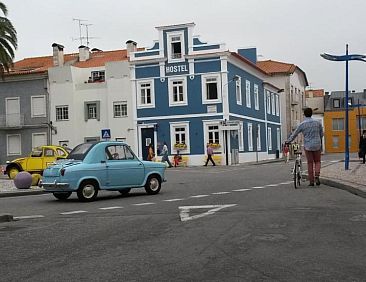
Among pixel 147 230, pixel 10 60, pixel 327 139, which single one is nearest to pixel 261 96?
pixel 10 60

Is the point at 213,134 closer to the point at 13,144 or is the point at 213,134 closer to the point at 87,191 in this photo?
the point at 13,144

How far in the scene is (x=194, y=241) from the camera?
827cm

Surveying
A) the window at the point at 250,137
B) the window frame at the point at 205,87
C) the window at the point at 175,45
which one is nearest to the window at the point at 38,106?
the window at the point at 175,45

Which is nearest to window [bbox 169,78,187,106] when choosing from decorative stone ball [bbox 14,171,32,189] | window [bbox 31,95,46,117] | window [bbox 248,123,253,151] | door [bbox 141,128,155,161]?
door [bbox 141,128,155,161]

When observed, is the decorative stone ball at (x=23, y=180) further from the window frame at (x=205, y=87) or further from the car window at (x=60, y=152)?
the window frame at (x=205, y=87)

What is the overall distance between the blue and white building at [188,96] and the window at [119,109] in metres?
1.34

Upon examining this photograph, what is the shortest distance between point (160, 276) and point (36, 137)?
47299mm

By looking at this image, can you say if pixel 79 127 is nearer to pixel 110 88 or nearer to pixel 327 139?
pixel 110 88

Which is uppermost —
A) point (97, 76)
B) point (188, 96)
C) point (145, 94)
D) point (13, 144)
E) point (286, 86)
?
point (286, 86)

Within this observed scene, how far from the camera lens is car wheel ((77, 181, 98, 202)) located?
1541cm

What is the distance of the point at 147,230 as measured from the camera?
9.48m

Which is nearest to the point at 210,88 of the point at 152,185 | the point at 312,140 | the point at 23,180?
the point at 23,180

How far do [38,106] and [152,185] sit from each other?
3693 cm

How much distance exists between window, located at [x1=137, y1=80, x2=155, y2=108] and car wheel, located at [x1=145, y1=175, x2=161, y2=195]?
102 ft
